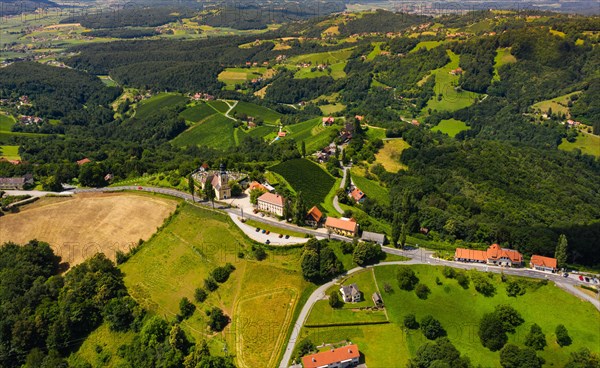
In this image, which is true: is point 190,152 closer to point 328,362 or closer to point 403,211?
point 403,211

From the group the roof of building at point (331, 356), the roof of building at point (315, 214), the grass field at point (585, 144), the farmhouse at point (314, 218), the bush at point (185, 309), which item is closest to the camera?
the roof of building at point (331, 356)

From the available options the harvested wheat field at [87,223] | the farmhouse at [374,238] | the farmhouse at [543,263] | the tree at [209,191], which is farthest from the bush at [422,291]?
the harvested wheat field at [87,223]

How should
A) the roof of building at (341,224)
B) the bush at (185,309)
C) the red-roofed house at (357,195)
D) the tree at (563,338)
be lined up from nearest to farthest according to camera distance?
the tree at (563,338) < the bush at (185,309) < the roof of building at (341,224) < the red-roofed house at (357,195)

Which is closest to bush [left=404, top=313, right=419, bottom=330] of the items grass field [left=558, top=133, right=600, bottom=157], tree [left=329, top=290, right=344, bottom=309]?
tree [left=329, top=290, right=344, bottom=309]

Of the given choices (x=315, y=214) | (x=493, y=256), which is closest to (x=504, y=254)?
(x=493, y=256)

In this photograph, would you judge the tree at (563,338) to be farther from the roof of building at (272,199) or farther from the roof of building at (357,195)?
the roof of building at (357,195)

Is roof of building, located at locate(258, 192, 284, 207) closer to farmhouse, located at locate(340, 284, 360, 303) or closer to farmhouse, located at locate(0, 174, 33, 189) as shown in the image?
farmhouse, located at locate(340, 284, 360, 303)
